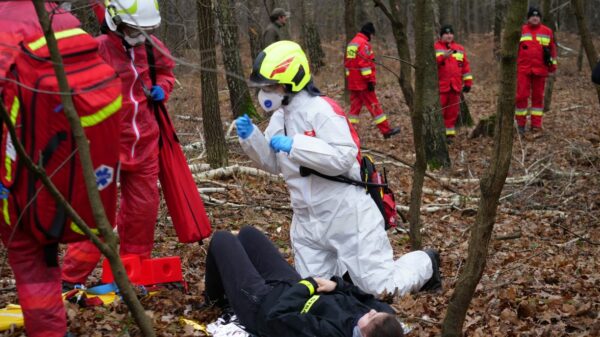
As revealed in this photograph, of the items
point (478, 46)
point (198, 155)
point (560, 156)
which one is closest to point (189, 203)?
point (198, 155)

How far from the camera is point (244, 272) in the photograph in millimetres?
4594

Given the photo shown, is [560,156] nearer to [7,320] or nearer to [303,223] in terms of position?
[303,223]

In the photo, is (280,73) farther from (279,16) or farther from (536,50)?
(536,50)

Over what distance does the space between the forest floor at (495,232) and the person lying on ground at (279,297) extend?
37cm

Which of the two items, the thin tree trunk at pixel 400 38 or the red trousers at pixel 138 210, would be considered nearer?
the red trousers at pixel 138 210

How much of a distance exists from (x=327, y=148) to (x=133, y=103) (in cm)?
143

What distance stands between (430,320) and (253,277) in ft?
Answer: 4.01

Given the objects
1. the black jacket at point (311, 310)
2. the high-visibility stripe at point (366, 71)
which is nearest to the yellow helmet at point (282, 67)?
the black jacket at point (311, 310)

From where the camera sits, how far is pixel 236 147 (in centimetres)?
1028

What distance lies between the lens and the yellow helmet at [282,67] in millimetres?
4914

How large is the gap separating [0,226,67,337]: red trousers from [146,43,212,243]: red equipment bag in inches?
66.0

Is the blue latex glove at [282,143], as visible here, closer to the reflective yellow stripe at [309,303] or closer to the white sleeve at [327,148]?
the white sleeve at [327,148]

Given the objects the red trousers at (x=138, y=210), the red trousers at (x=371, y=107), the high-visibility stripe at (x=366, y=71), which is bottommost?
the red trousers at (x=371, y=107)

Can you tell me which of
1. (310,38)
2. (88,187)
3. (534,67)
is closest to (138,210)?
(88,187)
